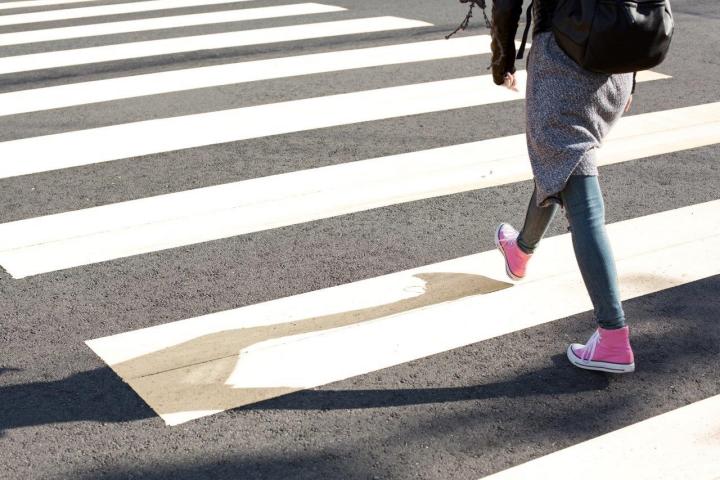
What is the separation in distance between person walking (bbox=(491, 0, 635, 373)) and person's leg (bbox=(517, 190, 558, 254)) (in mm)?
314

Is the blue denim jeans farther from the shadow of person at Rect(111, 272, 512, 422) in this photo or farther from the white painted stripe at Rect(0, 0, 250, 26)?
the white painted stripe at Rect(0, 0, 250, 26)

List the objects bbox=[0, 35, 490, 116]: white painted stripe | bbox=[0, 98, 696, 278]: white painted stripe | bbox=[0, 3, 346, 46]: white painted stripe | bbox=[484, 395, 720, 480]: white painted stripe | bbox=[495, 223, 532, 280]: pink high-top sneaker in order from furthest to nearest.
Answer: bbox=[0, 3, 346, 46]: white painted stripe
bbox=[0, 35, 490, 116]: white painted stripe
bbox=[0, 98, 696, 278]: white painted stripe
bbox=[495, 223, 532, 280]: pink high-top sneaker
bbox=[484, 395, 720, 480]: white painted stripe

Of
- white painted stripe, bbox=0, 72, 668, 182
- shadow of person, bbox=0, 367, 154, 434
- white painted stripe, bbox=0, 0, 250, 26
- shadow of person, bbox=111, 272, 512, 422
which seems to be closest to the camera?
shadow of person, bbox=0, 367, 154, 434

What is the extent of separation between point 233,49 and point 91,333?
511 cm

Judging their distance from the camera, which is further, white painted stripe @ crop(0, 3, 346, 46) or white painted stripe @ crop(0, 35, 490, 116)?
white painted stripe @ crop(0, 3, 346, 46)

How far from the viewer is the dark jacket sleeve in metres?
3.08

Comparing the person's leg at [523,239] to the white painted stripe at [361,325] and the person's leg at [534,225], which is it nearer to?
the person's leg at [534,225]

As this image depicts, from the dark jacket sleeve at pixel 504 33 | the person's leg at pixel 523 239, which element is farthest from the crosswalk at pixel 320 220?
the dark jacket sleeve at pixel 504 33

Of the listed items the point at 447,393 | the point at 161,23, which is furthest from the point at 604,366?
the point at 161,23

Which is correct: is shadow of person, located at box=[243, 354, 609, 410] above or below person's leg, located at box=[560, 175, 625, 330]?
below

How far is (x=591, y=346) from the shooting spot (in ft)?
10.9

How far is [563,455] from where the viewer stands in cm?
286

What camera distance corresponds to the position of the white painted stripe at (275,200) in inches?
173

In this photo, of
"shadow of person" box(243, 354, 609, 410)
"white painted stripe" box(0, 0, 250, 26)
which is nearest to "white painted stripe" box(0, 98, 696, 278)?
"shadow of person" box(243, 354, 609, 410)
